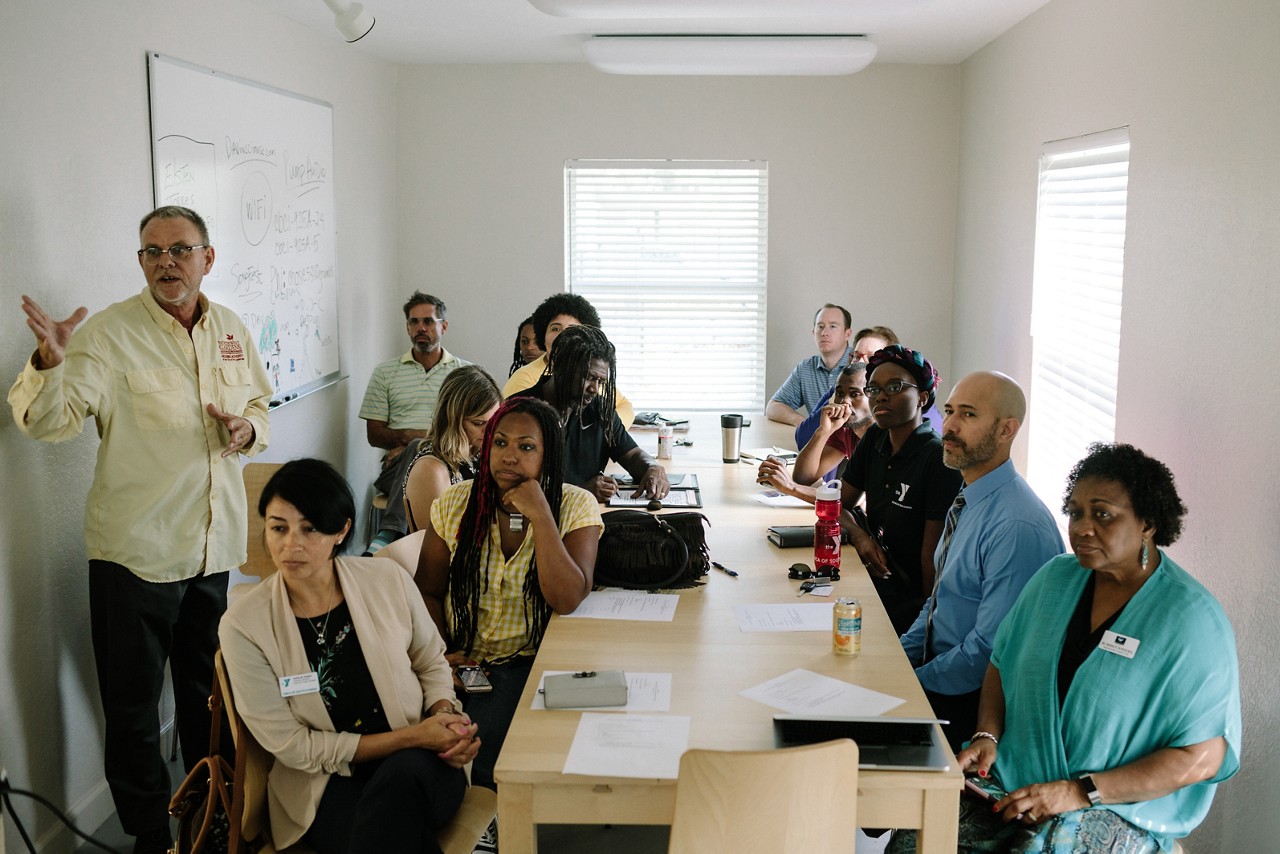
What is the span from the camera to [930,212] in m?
6.41

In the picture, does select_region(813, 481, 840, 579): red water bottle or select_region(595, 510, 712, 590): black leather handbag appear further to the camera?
select_region(813, 481, 840, 579): red water bottle

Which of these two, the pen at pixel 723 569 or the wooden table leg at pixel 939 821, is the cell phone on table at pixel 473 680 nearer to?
the pen at pixel 723 569

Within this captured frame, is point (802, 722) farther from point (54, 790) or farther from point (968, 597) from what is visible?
point (54, 790)

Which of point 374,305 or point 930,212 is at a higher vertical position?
point 930,212

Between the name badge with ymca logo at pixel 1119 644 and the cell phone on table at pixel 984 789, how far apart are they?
1.28 ft

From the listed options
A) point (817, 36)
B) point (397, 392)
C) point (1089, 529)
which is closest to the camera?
point (1089, 529)

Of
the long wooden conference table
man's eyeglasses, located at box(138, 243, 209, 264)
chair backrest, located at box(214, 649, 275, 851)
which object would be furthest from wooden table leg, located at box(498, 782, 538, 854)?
man's eyeglasses, located at box(138, 243, 209, 264)

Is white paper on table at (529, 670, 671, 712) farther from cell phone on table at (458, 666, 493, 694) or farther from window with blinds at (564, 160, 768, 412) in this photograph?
window with blinds at (564, 160, 768, 412)

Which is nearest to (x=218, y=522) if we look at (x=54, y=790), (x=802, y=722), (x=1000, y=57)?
(x=54, y=790)

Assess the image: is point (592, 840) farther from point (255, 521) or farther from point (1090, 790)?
point (255, 521)

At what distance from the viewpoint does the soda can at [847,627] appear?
2451 millimetres

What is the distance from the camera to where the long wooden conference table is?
6.44ft

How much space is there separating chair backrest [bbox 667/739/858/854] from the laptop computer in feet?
0.58

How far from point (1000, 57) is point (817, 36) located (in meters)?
0.96
